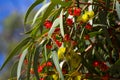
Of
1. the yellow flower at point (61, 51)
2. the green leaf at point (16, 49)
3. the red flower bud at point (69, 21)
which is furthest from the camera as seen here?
the green leaf at point (16, 49)

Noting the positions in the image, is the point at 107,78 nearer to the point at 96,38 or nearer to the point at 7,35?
the point at 96,38

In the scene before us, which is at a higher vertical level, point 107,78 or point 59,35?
point 59,35

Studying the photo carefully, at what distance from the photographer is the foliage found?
1271mm

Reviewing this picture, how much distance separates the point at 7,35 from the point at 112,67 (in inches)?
424

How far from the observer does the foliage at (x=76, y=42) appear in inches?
50.1

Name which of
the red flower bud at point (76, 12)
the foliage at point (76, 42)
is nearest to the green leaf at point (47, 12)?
the foliage at point (76, 42)

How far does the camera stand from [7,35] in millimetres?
11938

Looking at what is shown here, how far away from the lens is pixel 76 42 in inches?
51.1

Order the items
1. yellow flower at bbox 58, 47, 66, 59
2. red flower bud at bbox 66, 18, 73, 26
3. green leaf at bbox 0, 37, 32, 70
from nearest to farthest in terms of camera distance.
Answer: yellow flower at bbox 58, 47, 66, 59 < red flower bud at bbox 66, 18, 73, 26 < green leaf at bbox 0, 37, 32, 70

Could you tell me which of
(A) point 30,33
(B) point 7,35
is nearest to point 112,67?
(A) point 30,33

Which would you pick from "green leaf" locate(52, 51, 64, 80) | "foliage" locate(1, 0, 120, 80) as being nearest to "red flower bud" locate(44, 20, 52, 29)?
"foliage" locate(1, 0, 120, 80)

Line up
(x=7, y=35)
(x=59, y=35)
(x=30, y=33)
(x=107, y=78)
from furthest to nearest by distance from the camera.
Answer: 1. (x=7, y=35)
2. (x=30, y=33)
3. (x=59, y=35)
4. (x=107, y=78)

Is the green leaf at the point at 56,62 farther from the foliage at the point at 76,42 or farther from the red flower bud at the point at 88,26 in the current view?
the red flower bud at the point at 88,26

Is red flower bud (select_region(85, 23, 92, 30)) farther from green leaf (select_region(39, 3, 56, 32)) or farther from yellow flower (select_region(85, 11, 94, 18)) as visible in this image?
green leaf (select_region(39, 3, 56, 32))
